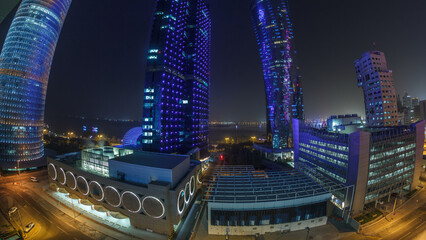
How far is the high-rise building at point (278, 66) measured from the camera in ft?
259

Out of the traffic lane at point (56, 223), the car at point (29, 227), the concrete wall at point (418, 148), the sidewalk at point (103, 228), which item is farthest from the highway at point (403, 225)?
the car at point (29, 227)

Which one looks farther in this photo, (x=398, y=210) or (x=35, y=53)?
(x=35, y=53)

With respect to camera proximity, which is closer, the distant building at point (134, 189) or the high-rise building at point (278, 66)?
the distant building at point (134, 189)

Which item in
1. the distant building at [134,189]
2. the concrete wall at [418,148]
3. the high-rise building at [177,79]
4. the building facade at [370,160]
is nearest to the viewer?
the distant building at [134,189]

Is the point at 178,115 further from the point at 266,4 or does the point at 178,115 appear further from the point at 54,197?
the point at 266,4

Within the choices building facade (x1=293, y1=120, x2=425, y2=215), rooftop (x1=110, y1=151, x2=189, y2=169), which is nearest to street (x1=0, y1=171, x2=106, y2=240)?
rooftop (x1=110, y1=151, x2=189, y2=169)

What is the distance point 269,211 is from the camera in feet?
79.2

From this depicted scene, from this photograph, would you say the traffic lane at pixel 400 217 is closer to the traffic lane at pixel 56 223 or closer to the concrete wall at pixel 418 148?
the concrete wall at pixel 418 148

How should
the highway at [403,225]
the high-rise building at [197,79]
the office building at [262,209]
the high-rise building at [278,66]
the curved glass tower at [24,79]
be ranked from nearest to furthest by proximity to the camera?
1. the office building at [262,209]
2. the highway at [403,225]
3. the curved glass tower at [24,79]
4. the high-rise building at [197,79]
5. the high-rise building at [278,66]

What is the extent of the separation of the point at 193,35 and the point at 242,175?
2208 inches

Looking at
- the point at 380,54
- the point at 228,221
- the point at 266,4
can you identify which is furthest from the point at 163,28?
the point at 380,54

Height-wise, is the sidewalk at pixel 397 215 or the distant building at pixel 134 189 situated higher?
the distant building at pixel 134 189

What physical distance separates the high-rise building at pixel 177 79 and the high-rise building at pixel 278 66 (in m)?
30.5

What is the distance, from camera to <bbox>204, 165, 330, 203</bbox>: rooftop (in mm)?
24719
